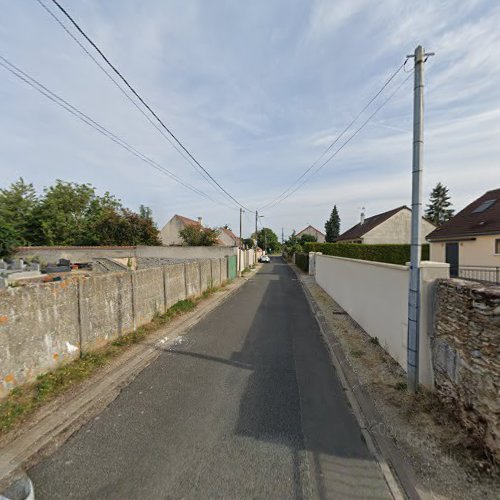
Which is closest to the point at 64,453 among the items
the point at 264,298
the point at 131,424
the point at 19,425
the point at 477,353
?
the point at 131,424

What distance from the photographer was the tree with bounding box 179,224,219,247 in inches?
958

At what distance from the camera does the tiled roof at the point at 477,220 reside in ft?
47.4

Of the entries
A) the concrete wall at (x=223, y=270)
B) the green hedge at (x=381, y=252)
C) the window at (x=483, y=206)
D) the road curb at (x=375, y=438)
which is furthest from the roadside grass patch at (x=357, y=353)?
the window at (x=483, y=206)

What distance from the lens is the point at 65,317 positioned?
173 inches

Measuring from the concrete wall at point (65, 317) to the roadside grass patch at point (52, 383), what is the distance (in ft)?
0.36

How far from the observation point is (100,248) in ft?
65.0

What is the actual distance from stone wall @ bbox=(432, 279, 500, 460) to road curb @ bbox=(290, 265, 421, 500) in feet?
2.84

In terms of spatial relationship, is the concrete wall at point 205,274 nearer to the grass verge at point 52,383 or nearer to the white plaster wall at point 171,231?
the grass verge at point 52,383

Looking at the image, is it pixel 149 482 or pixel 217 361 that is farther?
pixel 217 361

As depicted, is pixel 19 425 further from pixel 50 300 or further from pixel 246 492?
pixel 246 492

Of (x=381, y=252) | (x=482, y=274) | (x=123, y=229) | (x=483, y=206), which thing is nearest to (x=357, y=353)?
(x=482, y=274)

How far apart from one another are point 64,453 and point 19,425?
853mm

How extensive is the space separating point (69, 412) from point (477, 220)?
815 inches

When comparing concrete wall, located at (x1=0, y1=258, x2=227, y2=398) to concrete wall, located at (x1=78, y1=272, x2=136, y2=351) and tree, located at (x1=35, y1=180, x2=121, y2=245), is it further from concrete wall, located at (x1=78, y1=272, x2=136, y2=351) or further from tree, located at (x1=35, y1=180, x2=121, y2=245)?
tree, located at (x1=35, y1=180, x2=121, y2=245)
